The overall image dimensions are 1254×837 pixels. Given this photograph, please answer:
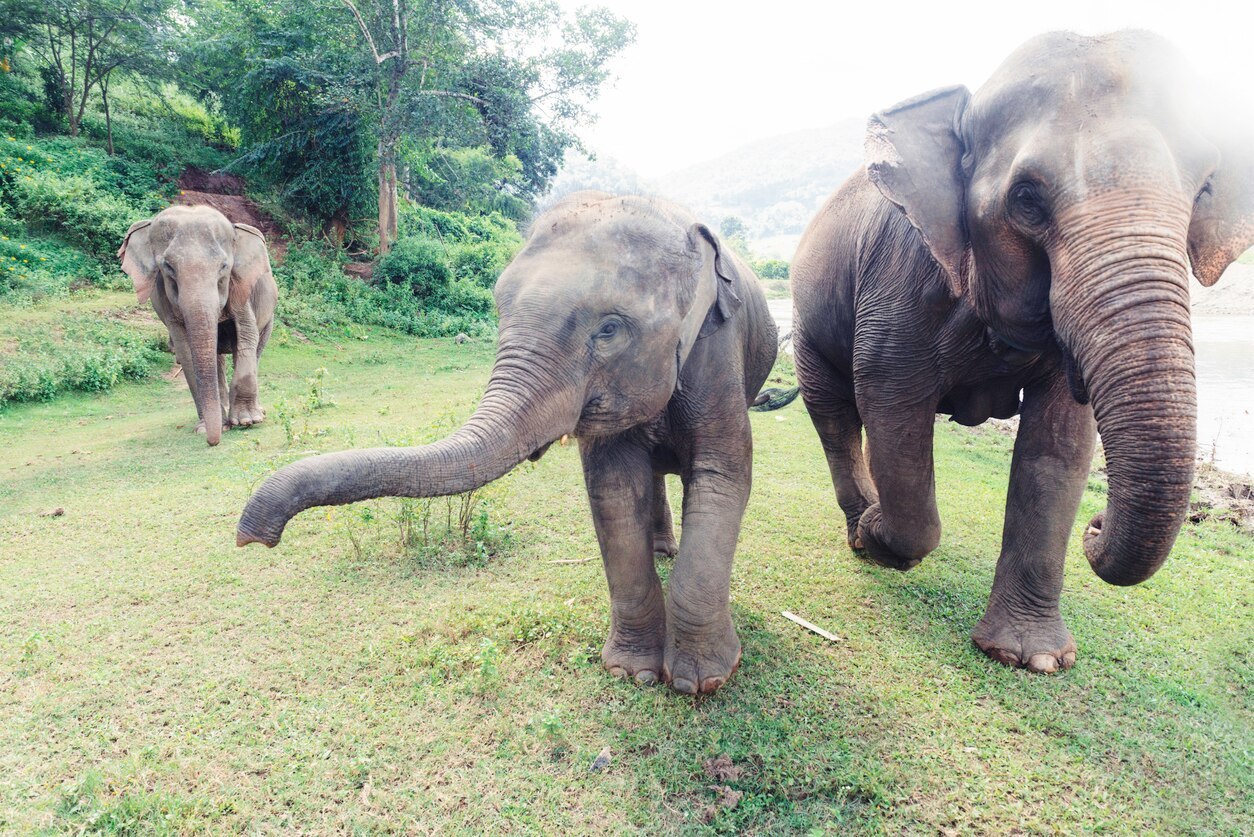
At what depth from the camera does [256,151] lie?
2038 cm

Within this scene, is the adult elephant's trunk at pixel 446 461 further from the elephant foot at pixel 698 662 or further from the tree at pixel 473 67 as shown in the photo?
the tree at pixel 473 67

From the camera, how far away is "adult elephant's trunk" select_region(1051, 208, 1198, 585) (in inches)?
90.3

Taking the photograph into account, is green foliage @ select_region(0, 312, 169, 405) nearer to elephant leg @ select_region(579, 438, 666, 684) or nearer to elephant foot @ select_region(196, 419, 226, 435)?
elephant foot @ select_region(196, 419, 226, 435)

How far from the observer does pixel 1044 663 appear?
3699 millimetres

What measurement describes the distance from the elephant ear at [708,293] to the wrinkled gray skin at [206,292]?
6.33 meters

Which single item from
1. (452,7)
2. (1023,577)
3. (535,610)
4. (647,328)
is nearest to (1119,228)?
(647,328)

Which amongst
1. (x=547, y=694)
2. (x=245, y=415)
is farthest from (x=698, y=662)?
(x=245, y=415)

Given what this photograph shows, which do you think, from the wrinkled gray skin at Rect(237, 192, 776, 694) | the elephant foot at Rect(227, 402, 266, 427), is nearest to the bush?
the elephant foot at Rect(227, 402, 266, 427)

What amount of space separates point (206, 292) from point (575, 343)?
679 centimetres

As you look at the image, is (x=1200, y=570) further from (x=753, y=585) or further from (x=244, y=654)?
(x=244, y=654)

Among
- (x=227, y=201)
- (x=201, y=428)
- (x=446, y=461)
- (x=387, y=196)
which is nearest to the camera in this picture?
(x=446, y=461)

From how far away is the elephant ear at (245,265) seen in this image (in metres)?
9.07

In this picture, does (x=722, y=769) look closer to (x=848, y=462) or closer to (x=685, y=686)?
(x=685, y=686)

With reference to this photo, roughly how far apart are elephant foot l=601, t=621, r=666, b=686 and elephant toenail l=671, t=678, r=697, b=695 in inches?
7.2
